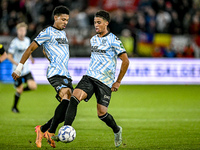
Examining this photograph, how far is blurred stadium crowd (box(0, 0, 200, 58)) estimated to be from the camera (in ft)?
58.8

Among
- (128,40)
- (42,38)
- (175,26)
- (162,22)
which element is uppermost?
(42,38)

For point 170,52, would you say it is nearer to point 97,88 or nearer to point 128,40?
point 128,40

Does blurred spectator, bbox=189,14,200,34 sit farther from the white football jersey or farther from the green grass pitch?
the white football jersey

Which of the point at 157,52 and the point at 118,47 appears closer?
the point at 118,47

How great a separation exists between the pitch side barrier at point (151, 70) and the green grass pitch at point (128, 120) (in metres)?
1.14

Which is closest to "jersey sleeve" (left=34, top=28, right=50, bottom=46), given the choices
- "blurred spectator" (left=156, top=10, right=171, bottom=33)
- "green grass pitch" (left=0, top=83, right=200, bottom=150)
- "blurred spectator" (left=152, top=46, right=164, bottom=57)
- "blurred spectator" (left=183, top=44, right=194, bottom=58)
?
"green grass pitch" (left=0, top=83, right=200, bottom=150)

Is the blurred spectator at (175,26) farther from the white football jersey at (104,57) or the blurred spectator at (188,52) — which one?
the white football jersey at (104,57)

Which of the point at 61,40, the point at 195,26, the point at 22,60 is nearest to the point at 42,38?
the point at 61,40

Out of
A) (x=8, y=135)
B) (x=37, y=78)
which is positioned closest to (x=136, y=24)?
(x=37, y=78)

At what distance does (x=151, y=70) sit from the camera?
1677cm

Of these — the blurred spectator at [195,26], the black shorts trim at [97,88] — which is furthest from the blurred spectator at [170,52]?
the black shorts trim at [97,88]

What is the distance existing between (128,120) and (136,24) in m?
10.3

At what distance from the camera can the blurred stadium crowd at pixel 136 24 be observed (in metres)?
17.9

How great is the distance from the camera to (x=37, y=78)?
16625 mm
